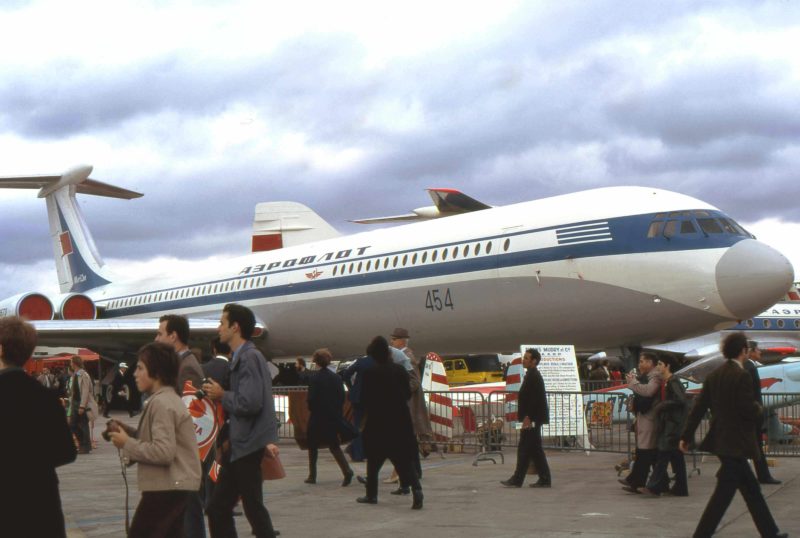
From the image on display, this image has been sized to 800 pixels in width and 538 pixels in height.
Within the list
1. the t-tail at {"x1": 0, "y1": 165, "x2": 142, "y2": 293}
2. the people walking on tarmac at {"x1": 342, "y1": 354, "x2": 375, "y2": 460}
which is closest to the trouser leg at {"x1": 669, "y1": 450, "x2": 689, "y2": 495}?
the people walking on tarmac at {"x1": 342, "y1": 354, "x2": 375, "y2": 460}

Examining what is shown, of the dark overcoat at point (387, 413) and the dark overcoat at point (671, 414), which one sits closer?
the dark overcoat at point (387, 413)

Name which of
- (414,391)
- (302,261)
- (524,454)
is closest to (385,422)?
(524,454)

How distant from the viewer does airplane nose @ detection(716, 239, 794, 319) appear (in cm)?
1494

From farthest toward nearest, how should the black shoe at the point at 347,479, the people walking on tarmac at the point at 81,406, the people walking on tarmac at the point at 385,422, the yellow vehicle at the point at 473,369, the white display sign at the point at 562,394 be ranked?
1. the yellow vehicle at the point at 473,369
2. the people walking on tarmac at the point at 81,406
3. the white display sign at the point at 562,394
4. the black shoe at the point at 347,479
5. the people walking on tarmac at the point at 385,422

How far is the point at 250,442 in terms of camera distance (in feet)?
21.4

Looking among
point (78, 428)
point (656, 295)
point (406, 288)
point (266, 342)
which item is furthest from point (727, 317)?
point (266, 342)

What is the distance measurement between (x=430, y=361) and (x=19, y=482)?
11.5 m

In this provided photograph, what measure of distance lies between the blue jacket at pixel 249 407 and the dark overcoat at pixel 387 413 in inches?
112

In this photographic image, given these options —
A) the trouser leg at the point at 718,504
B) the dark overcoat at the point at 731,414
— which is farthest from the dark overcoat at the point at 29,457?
the dark overcoat at the point at 731,414

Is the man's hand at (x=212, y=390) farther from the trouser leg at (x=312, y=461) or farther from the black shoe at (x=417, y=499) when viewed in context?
the trouser leg at (x=312, y=461)

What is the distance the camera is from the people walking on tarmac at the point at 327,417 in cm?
1095

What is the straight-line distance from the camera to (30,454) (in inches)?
181

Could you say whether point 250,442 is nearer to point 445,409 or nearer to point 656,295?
point 445,409

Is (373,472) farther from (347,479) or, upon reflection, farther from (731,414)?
(731,414)
